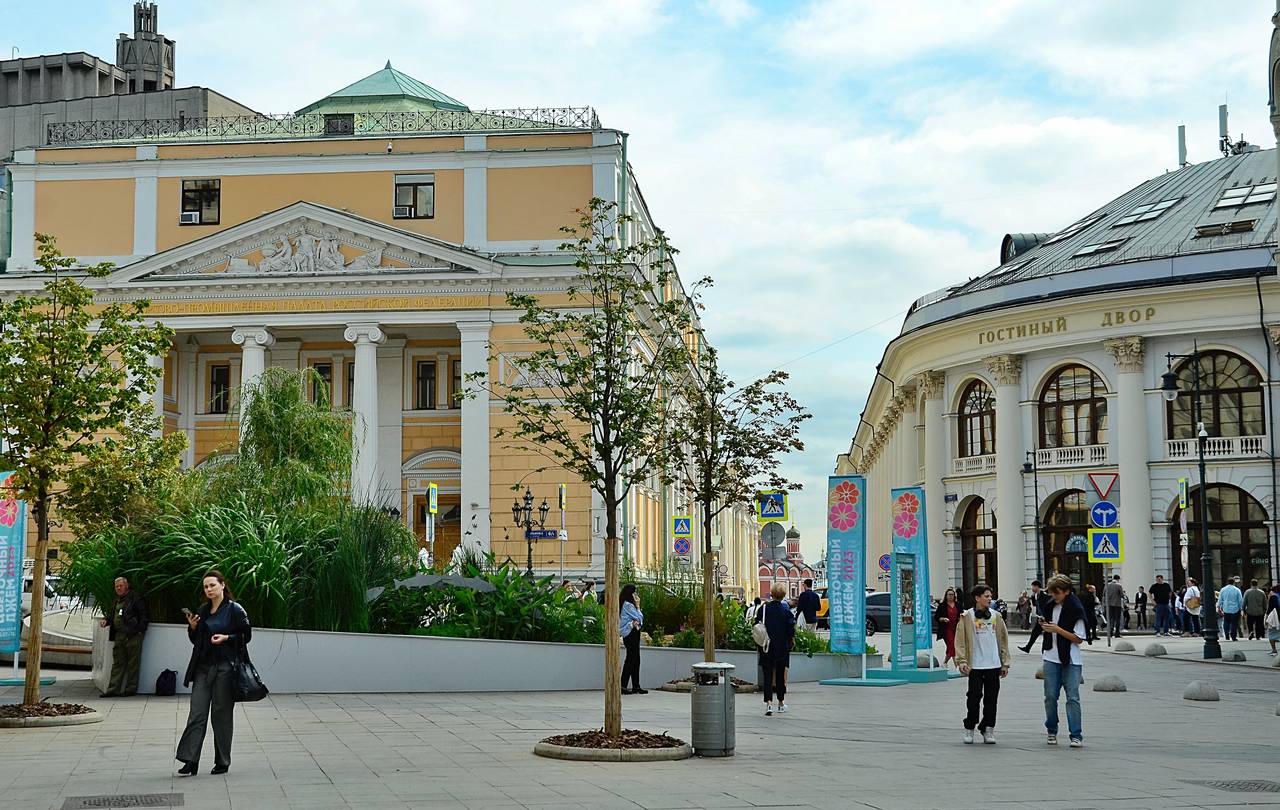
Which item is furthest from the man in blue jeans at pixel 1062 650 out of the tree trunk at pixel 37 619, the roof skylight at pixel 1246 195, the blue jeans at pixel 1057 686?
the roof skylight at pixel 1246 195

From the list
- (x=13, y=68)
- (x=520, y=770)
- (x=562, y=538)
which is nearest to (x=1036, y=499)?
(x=562, y=538)

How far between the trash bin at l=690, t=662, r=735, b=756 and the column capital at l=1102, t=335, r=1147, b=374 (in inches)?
1619

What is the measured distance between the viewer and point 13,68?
284 ft

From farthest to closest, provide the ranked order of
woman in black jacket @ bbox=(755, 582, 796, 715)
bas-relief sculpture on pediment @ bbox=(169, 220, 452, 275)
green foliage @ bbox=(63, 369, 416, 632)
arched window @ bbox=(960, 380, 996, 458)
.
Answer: arched window @ bbox=(960, 380, 996, 458), bas-relief sculpture on pediment @ bbox=(169, 220, 452, 275), green foliage @ bbox=(63, 369, 416, 632), woman in black jacket @ bbox=(755, 582, 796, 715)

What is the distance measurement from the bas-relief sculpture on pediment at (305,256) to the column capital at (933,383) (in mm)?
19210

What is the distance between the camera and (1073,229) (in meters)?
62.9

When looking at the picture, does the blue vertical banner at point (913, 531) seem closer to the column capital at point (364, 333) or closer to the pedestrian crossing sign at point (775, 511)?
the pedestrian crossing sign at point (775, 511)

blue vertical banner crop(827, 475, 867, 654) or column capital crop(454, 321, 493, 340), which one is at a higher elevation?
column capital crop(454, 321, 493, 340)

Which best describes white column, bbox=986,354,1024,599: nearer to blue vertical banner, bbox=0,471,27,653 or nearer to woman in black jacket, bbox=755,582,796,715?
woman in black jacket, bbox=755,582,796,715

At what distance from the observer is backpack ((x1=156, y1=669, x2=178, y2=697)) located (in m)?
21.7

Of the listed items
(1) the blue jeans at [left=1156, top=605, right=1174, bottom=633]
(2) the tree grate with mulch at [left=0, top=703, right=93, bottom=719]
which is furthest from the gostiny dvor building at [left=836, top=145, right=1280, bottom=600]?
(2) the tree grate with mulch at [left=0, top=703, right=93, bottom=719]

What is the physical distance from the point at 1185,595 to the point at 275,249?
31740 millimetres

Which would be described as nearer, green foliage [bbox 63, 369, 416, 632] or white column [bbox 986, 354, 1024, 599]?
green foliage [bbox 63, 369, 416, 632]

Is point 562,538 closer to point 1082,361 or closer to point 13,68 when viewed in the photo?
point 1082,361
